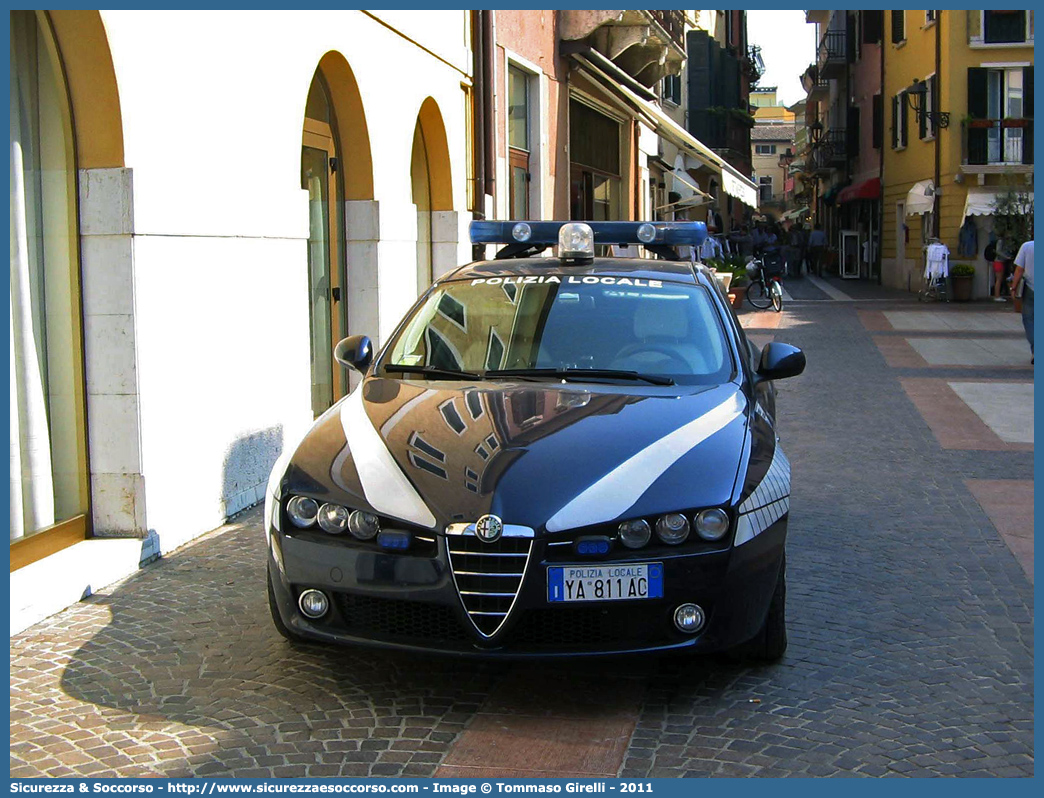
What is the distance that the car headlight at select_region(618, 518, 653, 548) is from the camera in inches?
171

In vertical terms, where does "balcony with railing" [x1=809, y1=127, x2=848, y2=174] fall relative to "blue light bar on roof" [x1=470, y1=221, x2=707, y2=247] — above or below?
above

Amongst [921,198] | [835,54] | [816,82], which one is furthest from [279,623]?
[816,82]

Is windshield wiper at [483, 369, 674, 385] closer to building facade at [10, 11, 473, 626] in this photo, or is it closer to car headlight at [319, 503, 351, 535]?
car headlight at [319, 503, 351, 535]

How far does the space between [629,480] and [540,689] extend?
0.88 m

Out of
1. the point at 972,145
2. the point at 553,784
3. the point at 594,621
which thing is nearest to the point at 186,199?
the point at 594,621

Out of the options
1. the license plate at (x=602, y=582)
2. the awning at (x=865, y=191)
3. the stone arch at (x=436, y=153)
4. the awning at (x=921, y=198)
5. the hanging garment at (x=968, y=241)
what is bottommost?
the license plate at (x=602, y=582)

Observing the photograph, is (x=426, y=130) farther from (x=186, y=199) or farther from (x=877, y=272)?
(x=877, y=272)

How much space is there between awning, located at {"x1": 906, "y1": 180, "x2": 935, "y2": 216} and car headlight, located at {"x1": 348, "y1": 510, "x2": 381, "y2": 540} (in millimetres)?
32515

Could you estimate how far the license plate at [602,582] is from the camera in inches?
169

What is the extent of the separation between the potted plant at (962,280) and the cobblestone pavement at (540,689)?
82.9 ft

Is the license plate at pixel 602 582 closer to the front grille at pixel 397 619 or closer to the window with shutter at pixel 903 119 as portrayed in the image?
the front grille at pixel 397 619

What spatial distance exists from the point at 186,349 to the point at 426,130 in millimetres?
Answer: 7495

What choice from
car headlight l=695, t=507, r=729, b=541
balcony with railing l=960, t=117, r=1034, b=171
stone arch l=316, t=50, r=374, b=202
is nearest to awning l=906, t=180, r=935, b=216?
balcony with railing l=960, t=117, r=1034, b=171

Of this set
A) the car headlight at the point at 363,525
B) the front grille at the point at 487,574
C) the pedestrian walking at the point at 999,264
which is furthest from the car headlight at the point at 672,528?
the pedestrian walking at the point at 999,264
